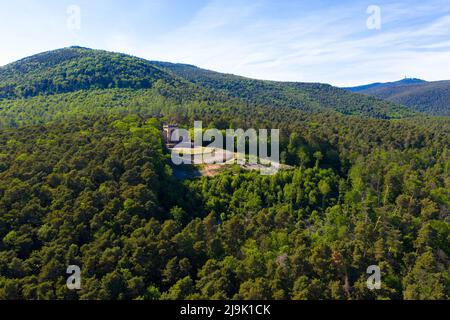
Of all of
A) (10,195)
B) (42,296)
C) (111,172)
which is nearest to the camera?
(42,296)

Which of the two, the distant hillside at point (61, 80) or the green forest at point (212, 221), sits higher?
the distant hillside at point (61, 80)

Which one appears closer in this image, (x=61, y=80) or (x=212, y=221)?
(x=212, y=221)

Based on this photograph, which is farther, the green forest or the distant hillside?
the distant hillside

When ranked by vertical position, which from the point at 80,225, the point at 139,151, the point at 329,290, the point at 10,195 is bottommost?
the point at 329,290

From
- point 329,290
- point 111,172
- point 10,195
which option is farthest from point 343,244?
point 10,195

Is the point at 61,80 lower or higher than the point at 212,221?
higher

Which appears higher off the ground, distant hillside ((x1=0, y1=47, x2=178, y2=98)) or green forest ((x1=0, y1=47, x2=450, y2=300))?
distant hillside ((x1=0, y1=47, x2=178, y2=98))

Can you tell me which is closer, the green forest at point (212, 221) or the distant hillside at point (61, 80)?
the green forest at point (212, 221)
